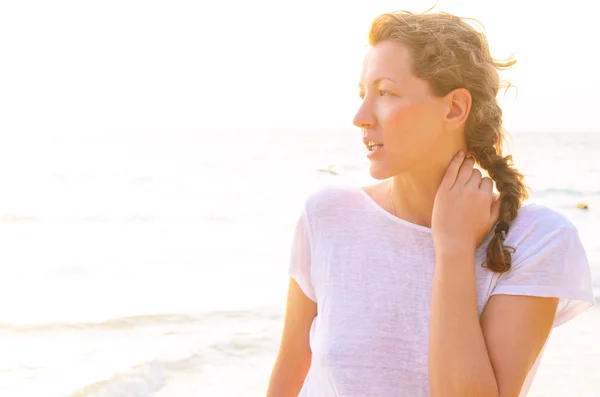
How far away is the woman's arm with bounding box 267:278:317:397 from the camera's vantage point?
8.77ft

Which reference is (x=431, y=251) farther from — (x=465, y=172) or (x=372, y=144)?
(x=372, y=144)

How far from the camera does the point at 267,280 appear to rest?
11.8 m

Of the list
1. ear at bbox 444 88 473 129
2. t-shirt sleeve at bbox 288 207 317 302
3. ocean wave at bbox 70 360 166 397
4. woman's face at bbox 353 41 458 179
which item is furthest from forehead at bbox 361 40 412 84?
ocean wave at bbox 70 360 166 397

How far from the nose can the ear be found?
0.75ft

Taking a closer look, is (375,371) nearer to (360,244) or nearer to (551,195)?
(360,244)

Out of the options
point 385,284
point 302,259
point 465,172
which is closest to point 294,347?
point 302,259

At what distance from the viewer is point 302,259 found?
267 centimetres

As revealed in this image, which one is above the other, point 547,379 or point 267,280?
point 547,379

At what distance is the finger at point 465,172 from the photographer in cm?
249

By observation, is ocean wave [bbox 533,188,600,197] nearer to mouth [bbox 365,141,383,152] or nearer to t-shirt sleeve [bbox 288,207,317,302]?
t-shirt sleeve [bbox 288,207,317,302]

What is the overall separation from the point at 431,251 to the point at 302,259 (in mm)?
419

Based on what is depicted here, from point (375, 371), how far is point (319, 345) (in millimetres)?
185

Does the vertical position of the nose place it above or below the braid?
above

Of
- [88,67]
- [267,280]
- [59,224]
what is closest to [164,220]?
[59,224]
